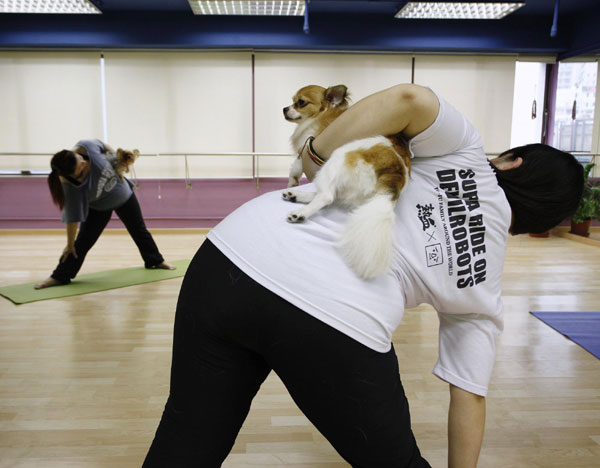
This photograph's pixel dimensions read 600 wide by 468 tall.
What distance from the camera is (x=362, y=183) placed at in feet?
2.77

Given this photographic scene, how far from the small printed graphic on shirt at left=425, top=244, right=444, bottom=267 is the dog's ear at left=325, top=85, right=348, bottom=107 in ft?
2.91

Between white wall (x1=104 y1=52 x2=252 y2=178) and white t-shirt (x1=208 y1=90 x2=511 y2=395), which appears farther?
white wall (x1=104 y1=52 x2=252 y2=178)

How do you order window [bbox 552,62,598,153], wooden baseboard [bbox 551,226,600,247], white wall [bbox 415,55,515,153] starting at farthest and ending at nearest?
white wall [bbox 415,55,515,153] < window [bbox 552,62,598,153] < wooden baseboard [bbox 551,226,600,247]

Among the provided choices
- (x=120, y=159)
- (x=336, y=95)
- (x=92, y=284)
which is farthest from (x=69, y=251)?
(x=336, y=95)

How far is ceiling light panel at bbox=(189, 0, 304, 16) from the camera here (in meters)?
4.79

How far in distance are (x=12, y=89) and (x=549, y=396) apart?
21.4ft

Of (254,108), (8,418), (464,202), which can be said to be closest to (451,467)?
(464,202)

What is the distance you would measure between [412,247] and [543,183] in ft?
Answer: 1.15

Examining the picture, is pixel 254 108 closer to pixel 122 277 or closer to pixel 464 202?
pixel 122 277

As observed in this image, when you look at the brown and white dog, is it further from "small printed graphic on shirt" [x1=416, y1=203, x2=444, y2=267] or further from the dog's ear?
"small printed graphic on shirt" [x1=416, y1=203, x2=444, y2=267]

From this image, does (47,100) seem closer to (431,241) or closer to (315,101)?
(315,101)

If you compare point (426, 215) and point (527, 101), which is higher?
point (527, 101)

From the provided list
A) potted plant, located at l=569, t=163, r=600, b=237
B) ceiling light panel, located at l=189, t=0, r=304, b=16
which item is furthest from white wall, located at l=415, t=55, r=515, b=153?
ceiling light panel, located at l=189, t=0, r=304, b=16

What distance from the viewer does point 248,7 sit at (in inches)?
198
